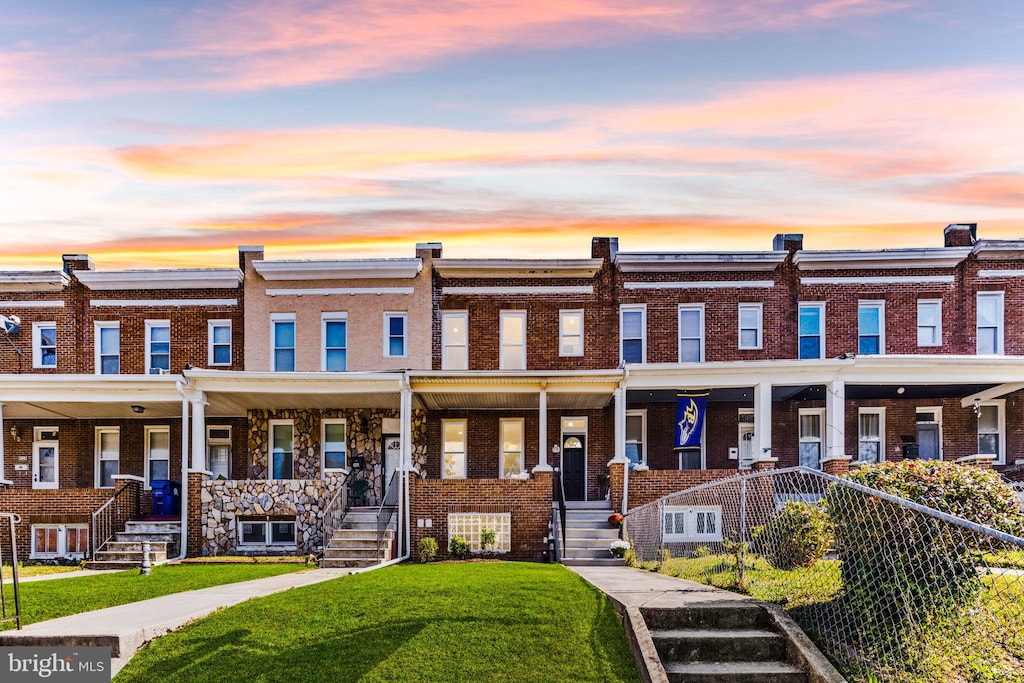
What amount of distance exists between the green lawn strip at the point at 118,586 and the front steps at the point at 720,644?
25.4ft

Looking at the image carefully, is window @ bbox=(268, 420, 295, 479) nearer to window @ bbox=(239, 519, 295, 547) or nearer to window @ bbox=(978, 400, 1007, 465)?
window @ bbox=(239, 519, 295, 547)

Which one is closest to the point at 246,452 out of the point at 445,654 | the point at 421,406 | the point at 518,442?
the point at 421,406

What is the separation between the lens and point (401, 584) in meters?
13.2

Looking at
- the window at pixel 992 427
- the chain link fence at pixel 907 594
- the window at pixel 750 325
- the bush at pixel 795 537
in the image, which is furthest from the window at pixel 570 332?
the chain link fence at pixel 907 594

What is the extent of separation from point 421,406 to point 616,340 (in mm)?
5816

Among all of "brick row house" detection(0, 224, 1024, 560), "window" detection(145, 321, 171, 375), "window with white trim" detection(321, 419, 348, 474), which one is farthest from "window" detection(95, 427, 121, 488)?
"window with white trim" detection(321, 419, 348, 474)

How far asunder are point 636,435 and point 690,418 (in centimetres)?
316

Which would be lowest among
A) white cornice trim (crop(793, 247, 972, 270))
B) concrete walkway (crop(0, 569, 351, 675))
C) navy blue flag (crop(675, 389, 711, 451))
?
concrete walkway (crop(0, 569, 351, 675))

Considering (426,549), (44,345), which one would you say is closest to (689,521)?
(426,549)

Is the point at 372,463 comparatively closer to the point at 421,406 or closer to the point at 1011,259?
the point at 421,406

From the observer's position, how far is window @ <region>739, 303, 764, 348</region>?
28375 mm

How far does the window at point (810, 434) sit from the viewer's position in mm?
28078

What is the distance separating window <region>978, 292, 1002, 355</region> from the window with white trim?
1791 cm

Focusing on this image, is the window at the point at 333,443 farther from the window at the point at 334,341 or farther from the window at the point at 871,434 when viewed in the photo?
the window at the point at 871,434
